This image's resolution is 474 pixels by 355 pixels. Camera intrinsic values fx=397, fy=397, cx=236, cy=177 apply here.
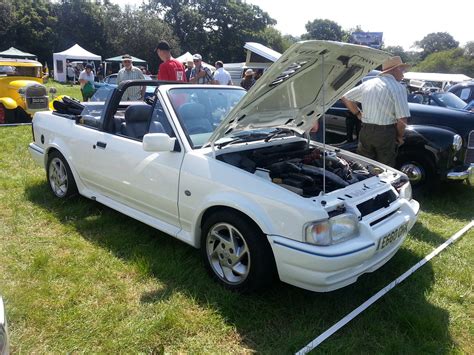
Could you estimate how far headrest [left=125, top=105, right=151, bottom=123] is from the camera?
4.04 metres

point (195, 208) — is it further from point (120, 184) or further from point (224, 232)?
point (120, 184)

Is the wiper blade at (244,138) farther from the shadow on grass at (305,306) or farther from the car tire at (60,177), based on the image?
the car tire at (60,177)

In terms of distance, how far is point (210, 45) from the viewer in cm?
6012

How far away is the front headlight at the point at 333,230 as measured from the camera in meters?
2.59

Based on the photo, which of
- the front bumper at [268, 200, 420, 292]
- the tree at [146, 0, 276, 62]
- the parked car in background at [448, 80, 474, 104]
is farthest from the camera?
the tree at [146, 0, 276, 62]

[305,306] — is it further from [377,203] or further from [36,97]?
[36,97]

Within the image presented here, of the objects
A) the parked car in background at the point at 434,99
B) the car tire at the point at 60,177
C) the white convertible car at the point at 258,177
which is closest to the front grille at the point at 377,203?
the white convertible car at the point at 258,177

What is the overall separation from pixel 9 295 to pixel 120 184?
132 cm

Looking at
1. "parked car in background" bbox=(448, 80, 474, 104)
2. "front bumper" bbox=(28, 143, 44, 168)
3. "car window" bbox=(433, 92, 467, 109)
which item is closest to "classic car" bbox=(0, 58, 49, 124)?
"front bumper" bbox=(28, 143, 44, 168)

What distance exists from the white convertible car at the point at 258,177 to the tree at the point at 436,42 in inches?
4435

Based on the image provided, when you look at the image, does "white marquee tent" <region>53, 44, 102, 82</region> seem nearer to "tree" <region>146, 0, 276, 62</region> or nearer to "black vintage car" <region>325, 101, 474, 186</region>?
"tree" <region>146, 0, 276, 62</region>

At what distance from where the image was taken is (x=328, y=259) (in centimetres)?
253

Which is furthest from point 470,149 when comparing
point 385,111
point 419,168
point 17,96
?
point 17,96

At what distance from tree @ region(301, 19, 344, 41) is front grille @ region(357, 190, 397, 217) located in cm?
10225
